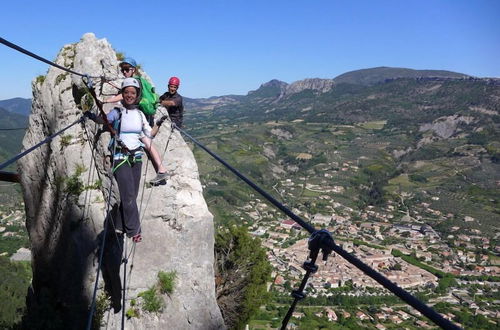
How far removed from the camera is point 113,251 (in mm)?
7672

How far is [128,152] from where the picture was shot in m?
6.31

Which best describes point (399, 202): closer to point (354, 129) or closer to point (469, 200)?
point (469, 200)

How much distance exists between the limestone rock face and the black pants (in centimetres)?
78

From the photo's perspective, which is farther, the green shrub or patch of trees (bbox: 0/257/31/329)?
patch of trees (bbox: 0/257/31/329)

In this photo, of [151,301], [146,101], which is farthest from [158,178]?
[151,301]

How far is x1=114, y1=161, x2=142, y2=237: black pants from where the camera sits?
6.21 m

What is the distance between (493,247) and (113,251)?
264 ft

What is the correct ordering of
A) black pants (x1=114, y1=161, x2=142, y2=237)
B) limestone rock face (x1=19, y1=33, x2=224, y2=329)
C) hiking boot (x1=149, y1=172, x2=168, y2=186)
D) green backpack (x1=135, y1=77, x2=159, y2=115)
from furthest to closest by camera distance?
hiking boot (x1=149, y1=172, x2=168, y2=186) → green backpack (x1=135, y1=77, x2=159, y2=115) → limestone rock face (x1=19, y1=33, x2=224, y2=329) → black pants (x1=114, y1=161, x2=142, y2=237)

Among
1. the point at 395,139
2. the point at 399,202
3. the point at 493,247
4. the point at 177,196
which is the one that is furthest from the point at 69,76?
the point at 395,139

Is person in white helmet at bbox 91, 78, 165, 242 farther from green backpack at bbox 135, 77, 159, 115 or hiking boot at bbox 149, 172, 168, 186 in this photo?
hiking boot at bbox 149, 172, 168, 186

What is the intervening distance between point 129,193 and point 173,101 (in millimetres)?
4721

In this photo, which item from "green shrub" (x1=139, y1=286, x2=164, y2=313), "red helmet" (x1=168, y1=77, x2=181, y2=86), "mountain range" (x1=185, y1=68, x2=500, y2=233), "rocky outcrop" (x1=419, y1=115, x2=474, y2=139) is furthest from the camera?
"rocky outcrop" (x1=419, y1=115, x2=474, y2=139)

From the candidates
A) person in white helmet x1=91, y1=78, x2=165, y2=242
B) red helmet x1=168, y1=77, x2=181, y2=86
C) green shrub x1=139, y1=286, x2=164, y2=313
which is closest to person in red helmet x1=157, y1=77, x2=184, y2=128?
red helmet x1=168, y1=77, x2=181, y2=86

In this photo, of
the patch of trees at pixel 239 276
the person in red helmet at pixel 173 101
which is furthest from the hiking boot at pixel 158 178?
the patch of trees at pixel 239 276
